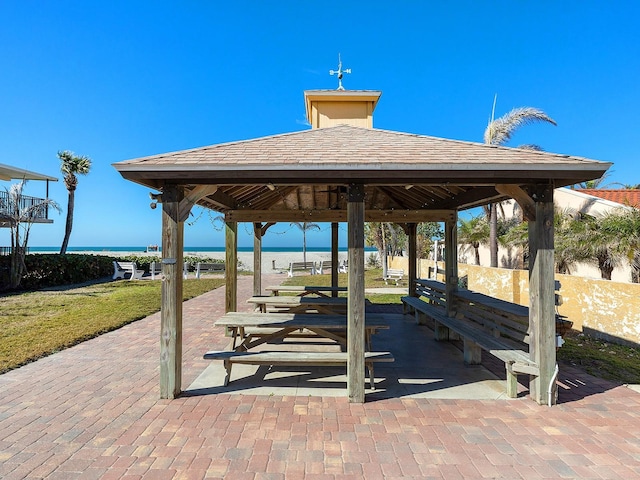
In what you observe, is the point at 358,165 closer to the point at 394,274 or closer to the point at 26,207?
the point at 394,274

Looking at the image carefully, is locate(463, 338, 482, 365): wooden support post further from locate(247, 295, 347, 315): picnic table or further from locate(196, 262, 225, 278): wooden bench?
locate(196, 262, 225, 278): wooden bench

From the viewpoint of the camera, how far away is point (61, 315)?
934 cm

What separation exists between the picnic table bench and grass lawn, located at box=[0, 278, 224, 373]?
136 inches

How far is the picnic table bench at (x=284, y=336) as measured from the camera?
4.55m

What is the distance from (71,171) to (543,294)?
27.3 m

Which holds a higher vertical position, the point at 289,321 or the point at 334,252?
the point at 334,252

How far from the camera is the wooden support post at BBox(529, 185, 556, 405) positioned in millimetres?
4250

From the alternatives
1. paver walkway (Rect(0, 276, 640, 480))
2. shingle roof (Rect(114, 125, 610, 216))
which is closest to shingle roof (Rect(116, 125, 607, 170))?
shingle roof (Rect(114, 125, 610, 216))

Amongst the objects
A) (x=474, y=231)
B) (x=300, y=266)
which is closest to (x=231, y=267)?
(x=300, y=266)

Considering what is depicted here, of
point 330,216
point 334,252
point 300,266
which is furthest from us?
point 300,266

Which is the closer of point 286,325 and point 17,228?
point 286,325

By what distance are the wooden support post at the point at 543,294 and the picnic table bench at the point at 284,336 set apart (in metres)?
1.75

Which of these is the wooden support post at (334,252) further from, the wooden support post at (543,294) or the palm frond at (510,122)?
the palm frond at (510,122)

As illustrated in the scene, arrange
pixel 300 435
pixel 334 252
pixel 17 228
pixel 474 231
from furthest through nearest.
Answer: pixel 474 231 < pixel 17 228 < pixel 334 252 < pixel 300 435
